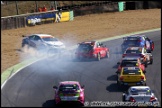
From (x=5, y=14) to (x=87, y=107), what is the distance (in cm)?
4405

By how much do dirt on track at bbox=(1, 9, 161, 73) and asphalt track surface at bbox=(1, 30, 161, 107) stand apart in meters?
4.94

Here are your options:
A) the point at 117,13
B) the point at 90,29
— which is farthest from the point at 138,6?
the point at 90,29

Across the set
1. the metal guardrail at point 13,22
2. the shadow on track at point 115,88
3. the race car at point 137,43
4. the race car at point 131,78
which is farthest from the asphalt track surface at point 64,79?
the metal guardrail at point 13,22

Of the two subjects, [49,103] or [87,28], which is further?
[87,28]

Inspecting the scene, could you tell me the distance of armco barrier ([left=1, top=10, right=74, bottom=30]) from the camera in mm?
53750

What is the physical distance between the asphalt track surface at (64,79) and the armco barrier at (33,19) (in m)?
15.4

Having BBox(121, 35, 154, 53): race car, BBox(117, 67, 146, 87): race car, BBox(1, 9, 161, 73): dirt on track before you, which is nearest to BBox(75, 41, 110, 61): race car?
BBox(121, 35, 154, 53): race car

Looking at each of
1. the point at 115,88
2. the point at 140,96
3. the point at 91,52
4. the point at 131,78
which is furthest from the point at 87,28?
the point at 140,96

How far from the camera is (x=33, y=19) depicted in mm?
57406

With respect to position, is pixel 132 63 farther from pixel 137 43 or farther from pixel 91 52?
pixel 137 43

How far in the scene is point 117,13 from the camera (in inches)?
2608

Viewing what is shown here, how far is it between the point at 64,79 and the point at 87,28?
25.9 m

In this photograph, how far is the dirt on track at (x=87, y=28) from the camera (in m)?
45.7

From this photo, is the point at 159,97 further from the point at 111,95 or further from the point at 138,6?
the point at 138,6
